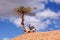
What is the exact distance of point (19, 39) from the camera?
28.3 meters

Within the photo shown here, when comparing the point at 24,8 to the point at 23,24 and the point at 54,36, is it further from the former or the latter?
the point at 54,36

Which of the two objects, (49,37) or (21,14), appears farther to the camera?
(21,14)

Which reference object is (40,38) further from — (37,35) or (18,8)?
(18,8)

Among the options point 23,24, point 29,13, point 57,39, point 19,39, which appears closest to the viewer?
point 57,39

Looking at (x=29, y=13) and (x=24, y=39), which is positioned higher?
(x=29, y=13)

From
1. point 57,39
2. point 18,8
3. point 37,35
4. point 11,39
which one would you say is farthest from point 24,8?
point 57,39

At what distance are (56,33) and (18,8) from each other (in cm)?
1689

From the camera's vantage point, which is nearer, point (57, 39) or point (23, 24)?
point (57, 39)

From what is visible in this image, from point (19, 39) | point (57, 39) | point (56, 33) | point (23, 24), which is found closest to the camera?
point (57, 39)

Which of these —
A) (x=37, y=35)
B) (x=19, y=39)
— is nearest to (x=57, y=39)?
(x=37, y=35)

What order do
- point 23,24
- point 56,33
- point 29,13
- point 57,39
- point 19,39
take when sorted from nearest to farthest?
point 57,39 → point 56,33 → point 19,39 → point 23,24 → point 29,13

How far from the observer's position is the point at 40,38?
25.4 metres

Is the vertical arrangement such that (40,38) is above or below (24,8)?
below

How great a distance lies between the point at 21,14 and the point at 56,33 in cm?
1582
